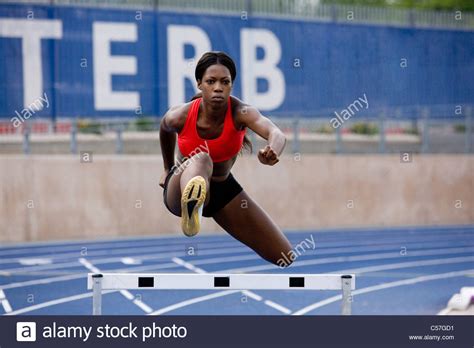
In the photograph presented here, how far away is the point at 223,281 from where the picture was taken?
4965 mm

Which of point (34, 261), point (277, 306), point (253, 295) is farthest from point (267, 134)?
point (34, 261)

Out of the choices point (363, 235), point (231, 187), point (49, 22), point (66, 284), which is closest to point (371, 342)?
point (231, 187)

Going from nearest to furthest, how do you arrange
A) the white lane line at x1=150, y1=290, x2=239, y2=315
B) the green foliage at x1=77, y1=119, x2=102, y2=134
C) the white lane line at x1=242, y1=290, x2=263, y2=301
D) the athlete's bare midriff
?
the athlete's bare midriff → the white lane line at x1=150, y1=290, x2=239, y2=315 → the white lane line at x1=242, y1=290, x2=263, y2=301 → the green foliage at x1=77, y1=119, x2=102, y2=134

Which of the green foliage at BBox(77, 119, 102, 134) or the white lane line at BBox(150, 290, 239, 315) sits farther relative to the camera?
the green foliage at BBox(77, 119, 102, 134)

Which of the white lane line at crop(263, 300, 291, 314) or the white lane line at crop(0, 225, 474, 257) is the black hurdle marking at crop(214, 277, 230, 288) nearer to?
the white lane line at crop(263, 300, 291, 314)

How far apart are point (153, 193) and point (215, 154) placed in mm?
5652

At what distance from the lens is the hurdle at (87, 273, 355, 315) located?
496 centimetres

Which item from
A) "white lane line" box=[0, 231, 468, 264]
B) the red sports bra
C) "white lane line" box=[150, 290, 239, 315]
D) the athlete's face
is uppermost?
the athlete's face

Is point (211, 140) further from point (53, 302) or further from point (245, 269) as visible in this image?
point (245, 269)

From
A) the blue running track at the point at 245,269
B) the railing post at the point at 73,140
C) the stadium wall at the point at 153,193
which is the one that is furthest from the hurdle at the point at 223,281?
the railing post at the point at 73,140

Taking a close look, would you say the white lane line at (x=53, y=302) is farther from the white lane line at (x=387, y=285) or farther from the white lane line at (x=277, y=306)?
the white lane line at (x=387, y=285)

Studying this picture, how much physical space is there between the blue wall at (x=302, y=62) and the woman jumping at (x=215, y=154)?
533 centimetres

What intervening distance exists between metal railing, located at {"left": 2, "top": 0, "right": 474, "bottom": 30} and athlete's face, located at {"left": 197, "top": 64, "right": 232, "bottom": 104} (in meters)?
5.84

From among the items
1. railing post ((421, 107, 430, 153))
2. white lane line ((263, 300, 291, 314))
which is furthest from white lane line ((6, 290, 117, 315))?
railing post ((421, 107, 430, 153))
